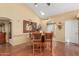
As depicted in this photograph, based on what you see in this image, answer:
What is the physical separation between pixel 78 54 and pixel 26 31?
1571 millimetres

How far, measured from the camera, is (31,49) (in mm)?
3539

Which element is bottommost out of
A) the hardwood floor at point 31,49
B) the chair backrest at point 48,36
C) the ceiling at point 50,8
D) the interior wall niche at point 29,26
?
the hardwood floor at point 31,49

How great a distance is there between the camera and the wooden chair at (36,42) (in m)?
3.53

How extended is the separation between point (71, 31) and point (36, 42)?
109 centimetres

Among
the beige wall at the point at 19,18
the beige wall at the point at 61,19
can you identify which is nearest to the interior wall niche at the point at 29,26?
the beige wall at the point at 19,18

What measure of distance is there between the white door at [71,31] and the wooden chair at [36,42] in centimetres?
79

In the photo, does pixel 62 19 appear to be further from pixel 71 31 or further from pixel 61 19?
pixel 71 31

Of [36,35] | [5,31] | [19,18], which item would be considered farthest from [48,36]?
[5,31]

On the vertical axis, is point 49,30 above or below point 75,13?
below

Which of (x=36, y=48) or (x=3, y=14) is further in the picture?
(x=36, y=48)

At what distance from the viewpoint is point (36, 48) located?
3555 mm

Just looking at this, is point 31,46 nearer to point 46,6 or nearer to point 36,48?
point 36,48

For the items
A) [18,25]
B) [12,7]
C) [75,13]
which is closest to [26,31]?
[18,25]

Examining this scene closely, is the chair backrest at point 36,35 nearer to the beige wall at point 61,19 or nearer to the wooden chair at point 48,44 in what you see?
the wooden chair at point 48,44
